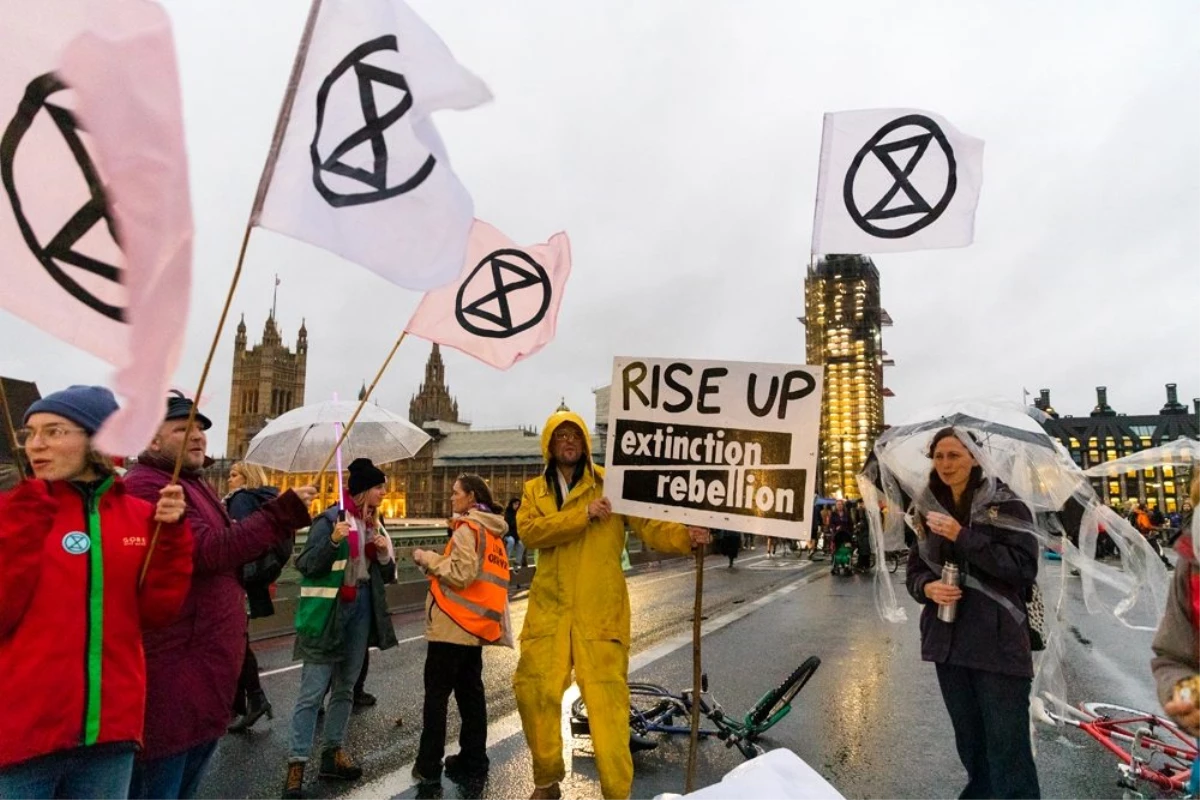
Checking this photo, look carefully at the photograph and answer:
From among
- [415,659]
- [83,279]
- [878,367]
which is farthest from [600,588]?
[878,367]

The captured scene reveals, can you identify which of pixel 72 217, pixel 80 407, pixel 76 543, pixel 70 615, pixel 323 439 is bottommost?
pixel 70 615

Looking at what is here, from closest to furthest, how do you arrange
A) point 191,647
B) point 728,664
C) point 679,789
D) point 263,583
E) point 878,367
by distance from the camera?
point 191,647 → point 679,789 → point 263,583 → point 728,664 → point 878,367

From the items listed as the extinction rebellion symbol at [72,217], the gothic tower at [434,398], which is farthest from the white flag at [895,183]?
the gothic tower at [434,398]

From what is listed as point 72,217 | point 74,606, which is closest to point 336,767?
point 74,606

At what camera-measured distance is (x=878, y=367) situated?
82062mm

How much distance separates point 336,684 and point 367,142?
3678mm

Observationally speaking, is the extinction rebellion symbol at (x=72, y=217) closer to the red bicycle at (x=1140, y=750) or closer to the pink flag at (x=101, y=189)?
the pink flag at (x=101, y=189)

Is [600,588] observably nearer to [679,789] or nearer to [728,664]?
[679,789]

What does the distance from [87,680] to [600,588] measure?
2.43 m

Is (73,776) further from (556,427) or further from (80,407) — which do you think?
(556,427)

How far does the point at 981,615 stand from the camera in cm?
351

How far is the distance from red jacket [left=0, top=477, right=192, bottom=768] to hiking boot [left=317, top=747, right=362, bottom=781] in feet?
8.89

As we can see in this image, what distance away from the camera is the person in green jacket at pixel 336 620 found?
4648 millimetres

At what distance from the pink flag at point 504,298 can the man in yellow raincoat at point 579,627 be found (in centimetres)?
99
